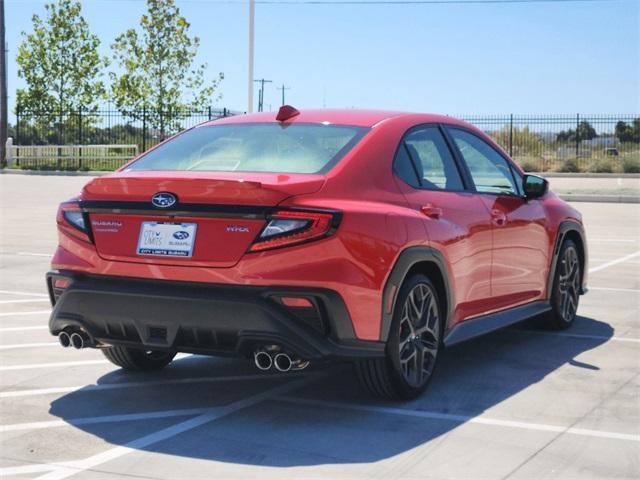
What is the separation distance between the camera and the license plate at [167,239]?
17.5 feet

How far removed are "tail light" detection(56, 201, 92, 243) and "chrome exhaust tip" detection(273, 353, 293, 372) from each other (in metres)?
1.22

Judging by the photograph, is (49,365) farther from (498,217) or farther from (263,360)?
(498,217)

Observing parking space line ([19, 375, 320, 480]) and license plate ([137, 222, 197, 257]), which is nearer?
parking space line ([19, 375, 320, 480])

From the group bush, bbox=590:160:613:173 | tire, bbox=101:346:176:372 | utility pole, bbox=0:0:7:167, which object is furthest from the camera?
utility pole, bbox=0:0:7:167

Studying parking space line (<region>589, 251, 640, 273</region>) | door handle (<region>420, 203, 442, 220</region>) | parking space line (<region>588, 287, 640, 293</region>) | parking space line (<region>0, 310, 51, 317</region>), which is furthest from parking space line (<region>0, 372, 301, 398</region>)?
parking space line (<region>589, 251, 640, 273</region>)

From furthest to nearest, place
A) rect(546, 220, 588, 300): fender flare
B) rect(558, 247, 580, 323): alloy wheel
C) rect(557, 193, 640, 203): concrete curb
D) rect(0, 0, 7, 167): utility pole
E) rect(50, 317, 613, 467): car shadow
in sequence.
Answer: rect(0, 0, 7, 167): utility pole < rect(557, 193, 640, 203): concrete curb < rect(558, 247, 580, 323): alloy wheel < rect(546, 220, 588, 300): fender flare < rect(50, 317, 613, 467): car shadow

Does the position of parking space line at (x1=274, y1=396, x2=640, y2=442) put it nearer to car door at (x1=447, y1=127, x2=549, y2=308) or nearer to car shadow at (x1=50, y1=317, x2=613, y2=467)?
car shadow at (x1=50, y1=317, x2=613, y2=467)

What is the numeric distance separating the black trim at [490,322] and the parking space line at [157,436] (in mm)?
946

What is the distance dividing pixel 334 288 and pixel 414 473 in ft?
3.36

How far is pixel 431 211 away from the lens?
19.9 ft

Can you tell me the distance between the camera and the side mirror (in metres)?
7.55

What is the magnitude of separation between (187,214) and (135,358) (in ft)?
5.29

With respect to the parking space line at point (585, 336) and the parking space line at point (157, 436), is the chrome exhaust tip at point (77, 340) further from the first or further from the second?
the parking space line at point (585, 336)

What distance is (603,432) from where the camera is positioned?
17.6 ft
